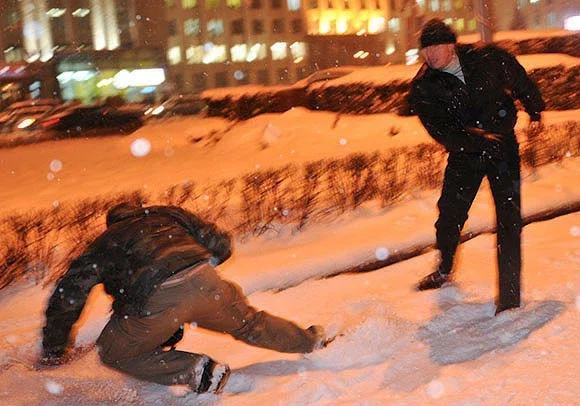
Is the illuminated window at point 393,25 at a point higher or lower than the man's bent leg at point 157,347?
higher

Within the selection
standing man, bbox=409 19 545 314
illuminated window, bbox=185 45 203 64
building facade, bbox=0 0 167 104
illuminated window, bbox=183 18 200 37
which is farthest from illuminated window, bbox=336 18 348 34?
standing man, bbox=409 19 545 314

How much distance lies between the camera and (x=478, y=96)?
388cm

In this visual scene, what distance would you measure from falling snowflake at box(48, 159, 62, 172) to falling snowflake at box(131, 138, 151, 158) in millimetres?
1504

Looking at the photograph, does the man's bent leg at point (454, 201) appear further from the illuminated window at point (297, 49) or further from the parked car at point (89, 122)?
the illuminated window at point (297, 49)

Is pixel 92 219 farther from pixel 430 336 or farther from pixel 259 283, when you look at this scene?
pixel 430 336

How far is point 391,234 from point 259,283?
4.41 ft

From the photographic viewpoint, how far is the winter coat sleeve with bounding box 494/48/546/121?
152 inches

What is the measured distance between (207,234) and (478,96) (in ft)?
5.42

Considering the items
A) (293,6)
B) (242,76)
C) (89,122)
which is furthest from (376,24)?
(89,122)

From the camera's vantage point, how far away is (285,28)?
68.4m

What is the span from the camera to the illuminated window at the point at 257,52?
221 ft

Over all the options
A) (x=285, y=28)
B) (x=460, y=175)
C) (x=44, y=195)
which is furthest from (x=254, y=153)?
(x=285, y=28)

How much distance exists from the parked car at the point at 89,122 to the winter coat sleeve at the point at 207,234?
17.1 m

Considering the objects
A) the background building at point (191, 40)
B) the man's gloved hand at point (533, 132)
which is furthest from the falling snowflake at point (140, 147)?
the background building at point (191, 40)
